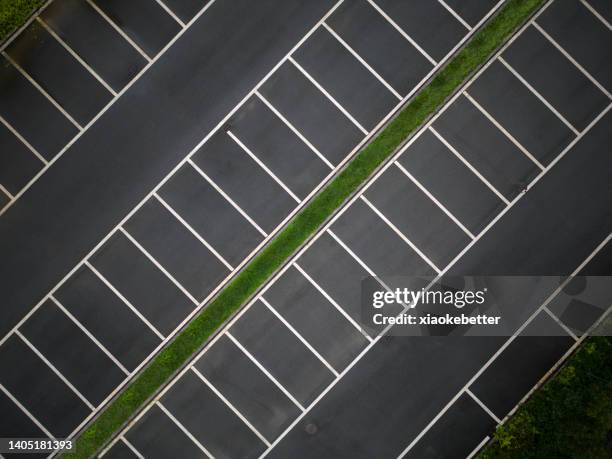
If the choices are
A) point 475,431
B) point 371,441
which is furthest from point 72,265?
point 475,431

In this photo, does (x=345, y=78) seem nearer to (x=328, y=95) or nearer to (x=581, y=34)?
(x=328, y=95)

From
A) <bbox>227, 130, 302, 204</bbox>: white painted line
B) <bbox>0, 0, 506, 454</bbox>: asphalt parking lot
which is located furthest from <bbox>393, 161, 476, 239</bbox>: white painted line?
<bbox>227, 130, 302, 204</bbox>: white painted line

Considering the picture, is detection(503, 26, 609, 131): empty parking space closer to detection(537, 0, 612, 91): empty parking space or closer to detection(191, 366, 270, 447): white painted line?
detection(537, 0, 612, 91): empty parking space

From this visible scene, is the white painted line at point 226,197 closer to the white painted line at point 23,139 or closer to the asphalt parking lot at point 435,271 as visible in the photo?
the asphalt parking lot at point 435,271

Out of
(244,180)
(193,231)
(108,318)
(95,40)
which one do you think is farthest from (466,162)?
(95,40)

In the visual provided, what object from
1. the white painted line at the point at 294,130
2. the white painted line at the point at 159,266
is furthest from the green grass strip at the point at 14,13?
the white painted line at the point at 294,130
